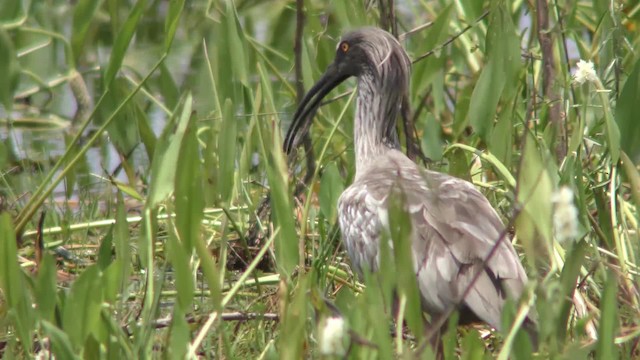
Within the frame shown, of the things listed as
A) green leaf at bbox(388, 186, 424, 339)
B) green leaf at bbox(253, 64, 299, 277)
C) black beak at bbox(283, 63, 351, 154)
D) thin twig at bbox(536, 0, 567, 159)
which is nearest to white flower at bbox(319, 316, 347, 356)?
green leaf at bbox(388, 186, 424, 339)

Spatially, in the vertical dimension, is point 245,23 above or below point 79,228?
above

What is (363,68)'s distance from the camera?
197 inches

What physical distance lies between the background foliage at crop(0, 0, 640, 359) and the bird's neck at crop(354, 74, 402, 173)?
192 mm

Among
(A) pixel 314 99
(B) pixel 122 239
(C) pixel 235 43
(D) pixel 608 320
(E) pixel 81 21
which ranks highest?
(E) pixel 81 21

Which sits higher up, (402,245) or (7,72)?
(7,72)

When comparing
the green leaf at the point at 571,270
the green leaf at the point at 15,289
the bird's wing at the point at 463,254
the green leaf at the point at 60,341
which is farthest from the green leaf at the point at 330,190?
the green leaf at the point at 571,270

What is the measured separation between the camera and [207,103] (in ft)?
18.8

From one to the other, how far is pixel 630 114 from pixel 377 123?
1.43m

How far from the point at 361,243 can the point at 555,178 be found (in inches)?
31.5

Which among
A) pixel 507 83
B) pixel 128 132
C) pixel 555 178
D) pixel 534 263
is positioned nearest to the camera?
pixel 534 263

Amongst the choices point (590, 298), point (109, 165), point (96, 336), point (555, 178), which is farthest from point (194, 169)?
point (109, 165)

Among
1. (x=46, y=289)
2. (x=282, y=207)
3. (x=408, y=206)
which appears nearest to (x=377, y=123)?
(x=282, y=207)

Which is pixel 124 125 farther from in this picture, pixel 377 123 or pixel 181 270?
pixel 181 270

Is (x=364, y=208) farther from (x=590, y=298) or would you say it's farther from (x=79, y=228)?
(x=79, y=228)
